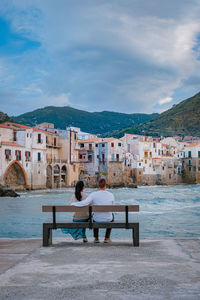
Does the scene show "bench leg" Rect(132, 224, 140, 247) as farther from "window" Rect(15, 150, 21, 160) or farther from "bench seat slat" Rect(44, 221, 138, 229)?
"window" Rect(15, 150, 21, 160)

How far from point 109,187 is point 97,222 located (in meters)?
62.3

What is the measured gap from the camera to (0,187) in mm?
45469

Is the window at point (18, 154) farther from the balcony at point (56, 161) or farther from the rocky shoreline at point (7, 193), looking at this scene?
the balcony at point (56, 161)

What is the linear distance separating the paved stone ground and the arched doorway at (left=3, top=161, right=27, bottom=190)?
46.5m

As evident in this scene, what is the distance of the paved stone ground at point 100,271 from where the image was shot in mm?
3654

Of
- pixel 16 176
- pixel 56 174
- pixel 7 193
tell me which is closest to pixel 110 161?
pixel 56 174

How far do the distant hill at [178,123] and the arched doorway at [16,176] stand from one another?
87.6 m

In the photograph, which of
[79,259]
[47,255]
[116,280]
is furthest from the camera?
Answer: [47,255]

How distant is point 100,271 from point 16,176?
166 feet

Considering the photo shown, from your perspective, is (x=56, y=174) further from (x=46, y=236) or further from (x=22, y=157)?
(x=46, y=236)

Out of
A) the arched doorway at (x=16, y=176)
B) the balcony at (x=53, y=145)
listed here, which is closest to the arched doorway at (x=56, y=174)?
the balcony at (x=53, y=145)

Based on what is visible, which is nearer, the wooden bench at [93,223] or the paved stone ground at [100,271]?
the paved stone ground at [100,271]

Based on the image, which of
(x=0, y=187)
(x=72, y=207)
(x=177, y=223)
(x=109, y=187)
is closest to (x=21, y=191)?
(x=0, y=187)

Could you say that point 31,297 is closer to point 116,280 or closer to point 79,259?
point 116,280
